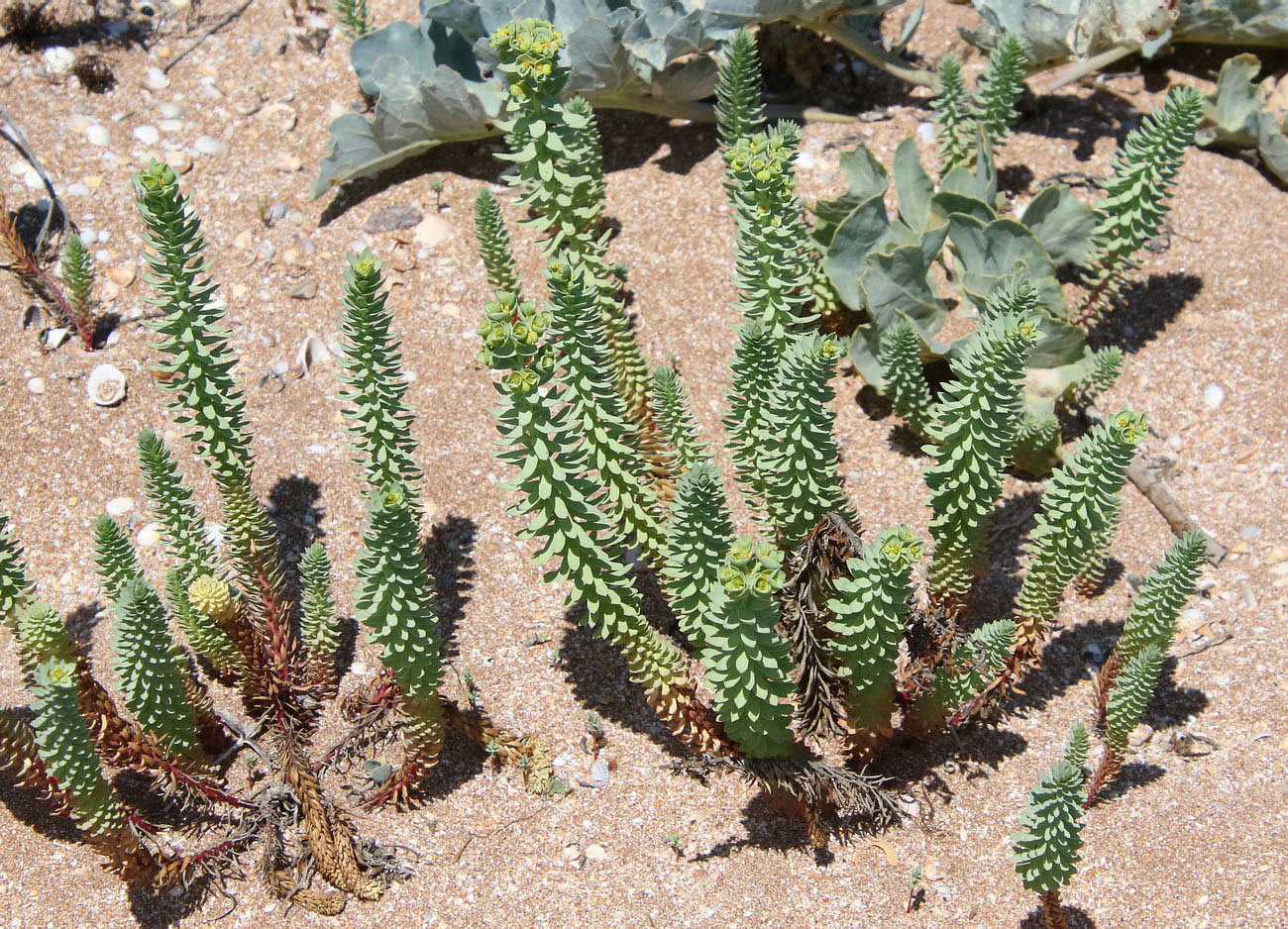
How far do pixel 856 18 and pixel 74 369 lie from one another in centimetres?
364

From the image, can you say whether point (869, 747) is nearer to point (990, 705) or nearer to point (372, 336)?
point (990, 705)

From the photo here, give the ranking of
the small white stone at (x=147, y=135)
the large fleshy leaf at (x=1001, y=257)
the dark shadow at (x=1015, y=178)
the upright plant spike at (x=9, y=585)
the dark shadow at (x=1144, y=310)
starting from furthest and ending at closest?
1. the small white stone at (x=147, y=135)
2. the dark shadow at (x=1015, y=178)
3. the dark shadow at (x=1144, y=310)
4. the large fleshy leaf at (x=1001, y=257)
5. the upright plant spike at (x=9, y=585)

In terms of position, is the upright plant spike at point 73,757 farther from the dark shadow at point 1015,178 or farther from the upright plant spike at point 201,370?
the dark shadow at point 1015,178

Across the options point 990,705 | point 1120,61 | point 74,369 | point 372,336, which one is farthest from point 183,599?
point 1120,61

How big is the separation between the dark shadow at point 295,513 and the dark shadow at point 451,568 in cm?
41

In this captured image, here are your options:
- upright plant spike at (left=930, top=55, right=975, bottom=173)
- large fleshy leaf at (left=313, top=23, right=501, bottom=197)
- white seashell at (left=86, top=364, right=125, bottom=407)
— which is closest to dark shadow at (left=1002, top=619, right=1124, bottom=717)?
upright plant spike at (left=930, top=55, right=975, bottom=173)

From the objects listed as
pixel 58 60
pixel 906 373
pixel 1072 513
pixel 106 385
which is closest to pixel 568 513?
pixel 1072 513

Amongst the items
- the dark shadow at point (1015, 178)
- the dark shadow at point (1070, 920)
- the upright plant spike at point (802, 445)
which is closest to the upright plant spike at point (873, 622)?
the upright plant spike at point (802, 445)

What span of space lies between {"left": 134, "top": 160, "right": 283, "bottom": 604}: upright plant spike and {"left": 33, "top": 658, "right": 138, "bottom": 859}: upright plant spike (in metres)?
0.73

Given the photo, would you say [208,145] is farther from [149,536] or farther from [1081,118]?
[1081,118]

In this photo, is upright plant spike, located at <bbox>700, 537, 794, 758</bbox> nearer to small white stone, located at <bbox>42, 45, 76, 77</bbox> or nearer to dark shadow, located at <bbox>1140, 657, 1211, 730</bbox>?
dark shadow, located at <bbox>1140, 657, 1211, 730</bbox>

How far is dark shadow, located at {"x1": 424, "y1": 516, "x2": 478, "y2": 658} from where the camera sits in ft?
12.6

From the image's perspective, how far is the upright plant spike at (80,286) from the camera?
4.30 m

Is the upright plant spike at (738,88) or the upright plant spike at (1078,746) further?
the upright plant spike at (738,88)
